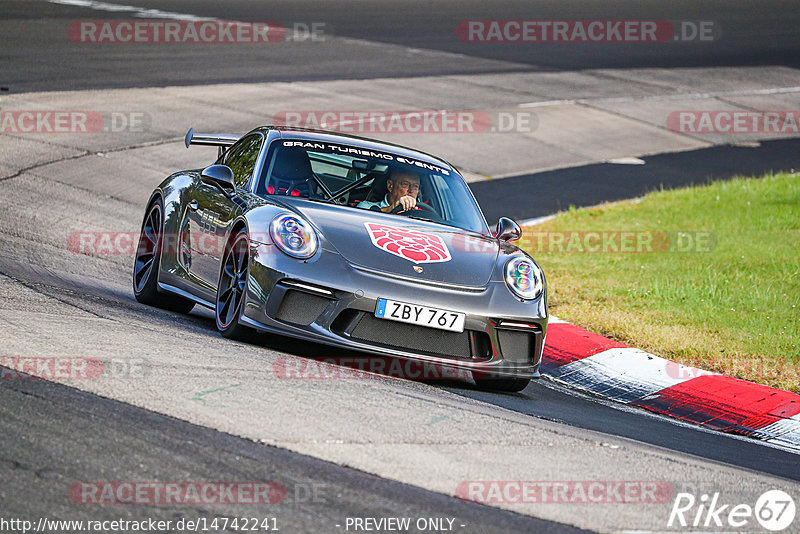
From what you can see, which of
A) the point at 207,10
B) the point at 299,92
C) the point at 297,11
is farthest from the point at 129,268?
the point at 297,11

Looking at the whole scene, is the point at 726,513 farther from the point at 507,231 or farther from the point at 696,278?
the point at 696,278

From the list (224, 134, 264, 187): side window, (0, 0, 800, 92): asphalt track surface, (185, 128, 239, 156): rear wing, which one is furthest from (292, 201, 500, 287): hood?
(0, 0, 800, 92): asphalt track surface

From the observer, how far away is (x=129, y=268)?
32.9 ft

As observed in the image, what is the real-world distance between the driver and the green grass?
6.64ft

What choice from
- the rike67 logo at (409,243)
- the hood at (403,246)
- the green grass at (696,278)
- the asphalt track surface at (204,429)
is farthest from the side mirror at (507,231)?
the green grass at (696,278)

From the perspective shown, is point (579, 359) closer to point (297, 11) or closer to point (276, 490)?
point (276, 490)

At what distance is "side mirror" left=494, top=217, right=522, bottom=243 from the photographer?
7.66 metres

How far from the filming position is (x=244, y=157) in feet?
26.7

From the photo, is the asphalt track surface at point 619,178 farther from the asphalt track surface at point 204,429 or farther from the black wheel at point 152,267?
the black wheel at point 152,267

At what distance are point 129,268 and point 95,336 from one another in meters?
4.06

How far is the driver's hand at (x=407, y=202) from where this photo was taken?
7.69m

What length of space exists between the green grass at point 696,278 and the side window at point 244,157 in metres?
2.86

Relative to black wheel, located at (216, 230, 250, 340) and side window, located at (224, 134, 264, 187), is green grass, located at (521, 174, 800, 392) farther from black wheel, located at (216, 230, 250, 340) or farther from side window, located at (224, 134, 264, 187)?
black wheel, located at (216, 230, 250, 340)

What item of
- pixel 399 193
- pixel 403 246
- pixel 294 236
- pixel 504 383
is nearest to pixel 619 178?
pixel 399 193
